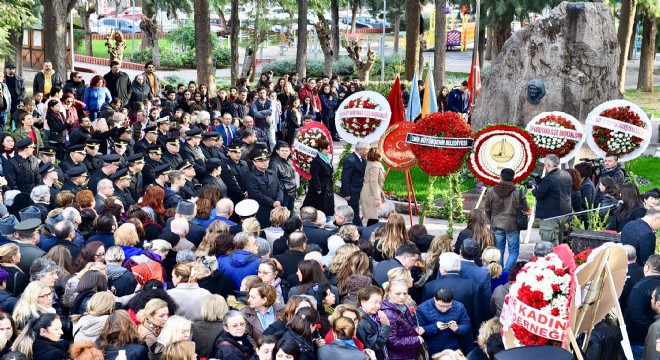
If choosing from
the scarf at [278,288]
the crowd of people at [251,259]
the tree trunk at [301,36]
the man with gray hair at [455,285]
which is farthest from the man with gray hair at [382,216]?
the tree trunk at [301,36]

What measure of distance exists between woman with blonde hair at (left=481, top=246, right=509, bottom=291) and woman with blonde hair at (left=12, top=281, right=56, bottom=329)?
171 inches

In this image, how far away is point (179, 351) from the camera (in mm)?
7734

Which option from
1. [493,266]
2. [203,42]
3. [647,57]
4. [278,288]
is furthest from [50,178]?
[647,57]

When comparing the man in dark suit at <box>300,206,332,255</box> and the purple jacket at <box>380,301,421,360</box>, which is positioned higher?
the man in dark suit at <box>300,206,332,255</box>

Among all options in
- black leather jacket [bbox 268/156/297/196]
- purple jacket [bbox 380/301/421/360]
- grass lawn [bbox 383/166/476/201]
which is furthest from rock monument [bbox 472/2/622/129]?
purple jacket [bbox 380/301/421/360]

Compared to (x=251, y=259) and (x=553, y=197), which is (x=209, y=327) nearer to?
(x=251, y=259)

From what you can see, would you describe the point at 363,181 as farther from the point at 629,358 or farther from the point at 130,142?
the point at 629,358

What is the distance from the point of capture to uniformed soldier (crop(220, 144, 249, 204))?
15584 millimetres

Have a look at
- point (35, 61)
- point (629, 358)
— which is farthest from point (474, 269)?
point (35, 61)

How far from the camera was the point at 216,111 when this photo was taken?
20578mm

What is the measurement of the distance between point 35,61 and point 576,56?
3029cm

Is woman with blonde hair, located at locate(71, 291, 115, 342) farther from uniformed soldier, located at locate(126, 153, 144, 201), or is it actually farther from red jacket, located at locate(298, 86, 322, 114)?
red jacket, located at locate(298, 86, 322, 114)

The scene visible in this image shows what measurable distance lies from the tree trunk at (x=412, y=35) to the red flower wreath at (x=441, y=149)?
1687 cm

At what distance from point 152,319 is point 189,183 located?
6.38 metres
